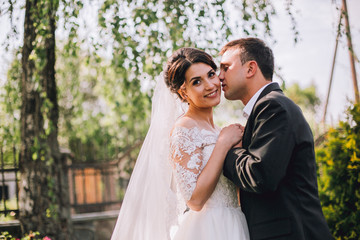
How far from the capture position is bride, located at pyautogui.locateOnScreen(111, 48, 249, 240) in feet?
8.03

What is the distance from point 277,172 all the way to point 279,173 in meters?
0.02

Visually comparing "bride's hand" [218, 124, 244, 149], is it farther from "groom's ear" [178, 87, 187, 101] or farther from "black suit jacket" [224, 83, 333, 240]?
"groom's ear" [178, 87, 187, 101]

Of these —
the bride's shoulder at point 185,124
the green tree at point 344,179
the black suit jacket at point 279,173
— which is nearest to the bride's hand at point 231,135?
the black suit jacket at point 279,173

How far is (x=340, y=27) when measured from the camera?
162 inches

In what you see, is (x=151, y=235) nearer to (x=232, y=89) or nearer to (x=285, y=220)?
(x=285, y=220)

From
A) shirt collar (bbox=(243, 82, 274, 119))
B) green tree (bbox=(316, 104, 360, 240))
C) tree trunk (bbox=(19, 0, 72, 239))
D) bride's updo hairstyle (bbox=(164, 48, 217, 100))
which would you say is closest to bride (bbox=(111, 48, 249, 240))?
bride's updo hairstyle (bbox=(164, 48, 217, 100))

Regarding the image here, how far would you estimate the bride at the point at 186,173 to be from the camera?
2447 mm

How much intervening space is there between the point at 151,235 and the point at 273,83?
1.35 m

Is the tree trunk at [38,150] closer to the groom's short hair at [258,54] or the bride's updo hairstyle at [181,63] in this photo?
the bride's updo hairstyle at [181,63]

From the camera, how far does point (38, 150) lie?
4629 millimetres

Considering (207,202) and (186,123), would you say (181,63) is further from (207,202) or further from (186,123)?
(207,202)

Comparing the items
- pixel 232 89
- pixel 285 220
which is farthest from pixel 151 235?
pixel 232 89

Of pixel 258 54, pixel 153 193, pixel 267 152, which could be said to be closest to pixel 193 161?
pixel 153 193

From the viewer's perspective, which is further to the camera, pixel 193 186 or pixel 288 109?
pixel 193 186
